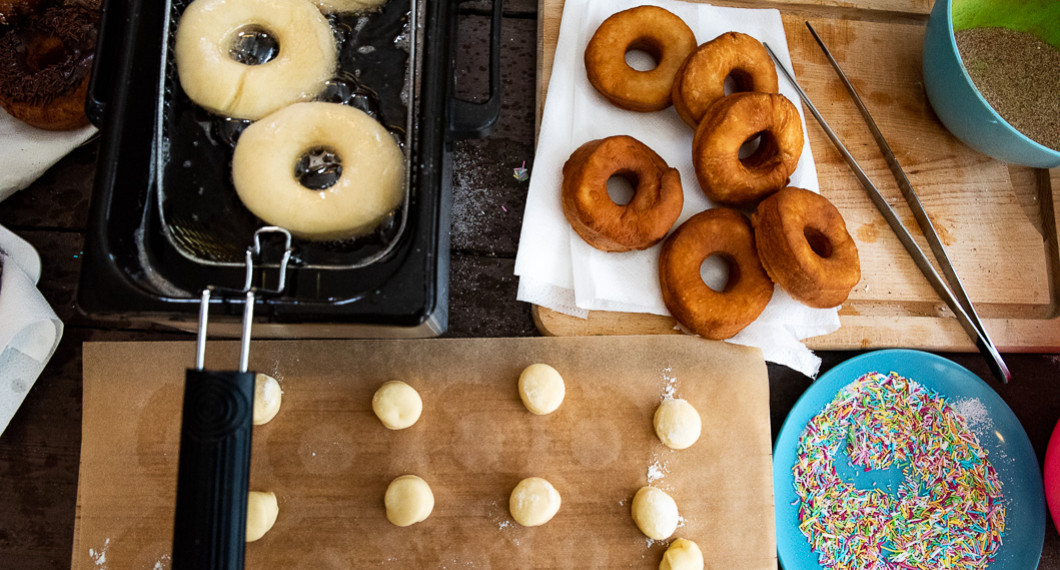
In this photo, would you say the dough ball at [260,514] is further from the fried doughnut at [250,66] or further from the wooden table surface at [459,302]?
the fried doughnut at [250,66]

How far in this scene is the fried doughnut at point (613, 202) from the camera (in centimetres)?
110

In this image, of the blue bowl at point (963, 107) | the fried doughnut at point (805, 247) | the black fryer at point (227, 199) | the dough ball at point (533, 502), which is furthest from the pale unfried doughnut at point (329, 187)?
the blue bowl at point (963, 107)

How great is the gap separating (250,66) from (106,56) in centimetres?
20

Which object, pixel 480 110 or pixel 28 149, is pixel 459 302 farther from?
pixel 28 149

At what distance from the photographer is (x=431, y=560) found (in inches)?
44.6

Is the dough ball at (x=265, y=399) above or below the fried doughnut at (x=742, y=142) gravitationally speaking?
below

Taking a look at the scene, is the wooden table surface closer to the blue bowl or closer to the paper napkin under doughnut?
the paper napkin under doughnut

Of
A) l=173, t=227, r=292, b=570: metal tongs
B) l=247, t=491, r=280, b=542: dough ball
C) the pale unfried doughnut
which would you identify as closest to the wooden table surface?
the pale unfried doughnut

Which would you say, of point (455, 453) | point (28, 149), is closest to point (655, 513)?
point (455, 453)

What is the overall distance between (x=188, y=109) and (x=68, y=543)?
2.73 ft

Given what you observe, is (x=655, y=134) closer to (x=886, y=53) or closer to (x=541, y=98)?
(x=541, y=98)

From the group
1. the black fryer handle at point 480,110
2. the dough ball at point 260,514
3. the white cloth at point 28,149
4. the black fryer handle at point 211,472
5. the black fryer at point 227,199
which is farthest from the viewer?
the white cloth at point 28,149

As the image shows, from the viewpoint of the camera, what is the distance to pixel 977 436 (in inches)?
49.2

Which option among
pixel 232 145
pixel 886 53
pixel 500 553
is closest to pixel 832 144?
pixel 886 53
